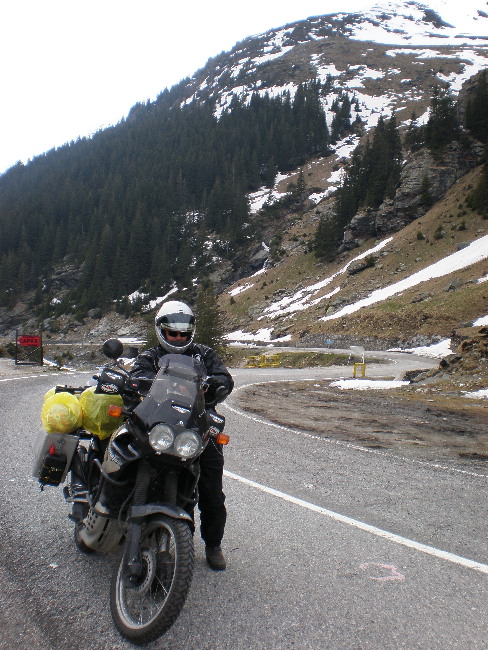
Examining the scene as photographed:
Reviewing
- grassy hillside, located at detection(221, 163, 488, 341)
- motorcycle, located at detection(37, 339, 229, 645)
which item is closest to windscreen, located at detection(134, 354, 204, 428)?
motorcycle, located at detection(37, 339, 229, 645)

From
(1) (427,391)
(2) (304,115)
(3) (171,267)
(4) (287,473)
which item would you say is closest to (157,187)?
(3) (171,267)

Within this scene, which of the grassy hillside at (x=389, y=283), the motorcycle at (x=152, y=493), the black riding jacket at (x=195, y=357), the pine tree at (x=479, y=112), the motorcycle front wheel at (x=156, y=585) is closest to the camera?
the motorcycle front wheel at (x=156, y=585)

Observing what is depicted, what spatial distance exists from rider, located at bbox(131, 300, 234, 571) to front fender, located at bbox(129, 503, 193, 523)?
64 centimetres

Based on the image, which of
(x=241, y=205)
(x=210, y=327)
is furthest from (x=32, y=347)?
(x=241, y=205)

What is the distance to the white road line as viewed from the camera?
3.43 meters

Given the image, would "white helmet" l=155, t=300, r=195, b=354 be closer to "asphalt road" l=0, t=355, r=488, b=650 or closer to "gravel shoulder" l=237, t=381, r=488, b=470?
"asphalt road" l=0, t=355, r=488, b=650

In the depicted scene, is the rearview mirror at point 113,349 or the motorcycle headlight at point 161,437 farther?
the rearview mirror at point 113,349

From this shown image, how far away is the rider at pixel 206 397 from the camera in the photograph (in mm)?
3271

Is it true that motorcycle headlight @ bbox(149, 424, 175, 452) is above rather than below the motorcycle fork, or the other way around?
above

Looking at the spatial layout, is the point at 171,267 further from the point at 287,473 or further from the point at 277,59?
the point at 277,59

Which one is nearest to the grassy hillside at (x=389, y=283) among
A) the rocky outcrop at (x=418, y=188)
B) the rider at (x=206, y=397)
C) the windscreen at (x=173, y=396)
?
the rocky outcrop at (x=418, y=188)

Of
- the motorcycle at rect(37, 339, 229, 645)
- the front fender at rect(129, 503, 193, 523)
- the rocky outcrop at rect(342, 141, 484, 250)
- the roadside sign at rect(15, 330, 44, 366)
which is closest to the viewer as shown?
the motorcycle at rect(37, 339, 229, 645)

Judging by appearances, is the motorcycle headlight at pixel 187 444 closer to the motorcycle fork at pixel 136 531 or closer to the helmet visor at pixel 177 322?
the motorcycle fork at pixel 136 531

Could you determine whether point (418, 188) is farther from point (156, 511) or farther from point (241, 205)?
point (156, 511)
